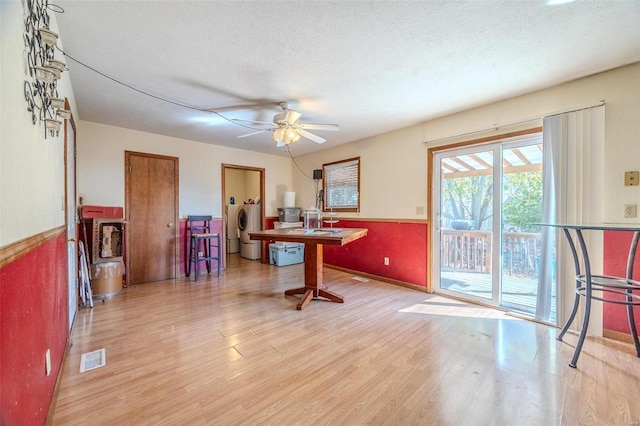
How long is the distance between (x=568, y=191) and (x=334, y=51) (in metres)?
2.45

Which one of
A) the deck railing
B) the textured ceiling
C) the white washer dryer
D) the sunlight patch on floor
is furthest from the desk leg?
the white washer dryer

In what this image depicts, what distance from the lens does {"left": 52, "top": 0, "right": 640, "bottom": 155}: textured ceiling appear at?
5.12 feet

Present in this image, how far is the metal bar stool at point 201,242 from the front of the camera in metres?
4.16

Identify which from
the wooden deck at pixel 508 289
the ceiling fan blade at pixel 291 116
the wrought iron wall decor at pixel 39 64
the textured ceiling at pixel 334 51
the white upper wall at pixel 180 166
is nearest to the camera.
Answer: the wrought iron wall decor at pixel 39 64

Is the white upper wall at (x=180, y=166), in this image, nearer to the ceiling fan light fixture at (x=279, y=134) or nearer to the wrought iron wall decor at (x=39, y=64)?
the ceiling fan light fixture at (x=279, y=134)

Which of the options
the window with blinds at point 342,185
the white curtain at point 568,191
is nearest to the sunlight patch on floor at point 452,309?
the white curtain at point 568,191

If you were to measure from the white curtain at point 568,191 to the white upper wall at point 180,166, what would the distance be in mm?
4417

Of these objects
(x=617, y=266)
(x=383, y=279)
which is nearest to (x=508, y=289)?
(x=617, y=266)

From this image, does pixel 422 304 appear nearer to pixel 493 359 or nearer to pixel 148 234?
pixel 493 359

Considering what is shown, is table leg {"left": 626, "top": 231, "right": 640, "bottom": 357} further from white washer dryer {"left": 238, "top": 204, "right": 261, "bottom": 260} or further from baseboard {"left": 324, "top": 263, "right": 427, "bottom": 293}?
white washer dryer {"left": 238, "top": 204, "right": 261, "bottom": 260}

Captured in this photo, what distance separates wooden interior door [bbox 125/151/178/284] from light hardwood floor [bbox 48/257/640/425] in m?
1.15

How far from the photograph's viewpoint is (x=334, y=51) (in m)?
1.94

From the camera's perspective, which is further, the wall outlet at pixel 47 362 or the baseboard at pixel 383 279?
the baseboard at pixel 383 279

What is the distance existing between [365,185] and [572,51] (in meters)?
2.76
